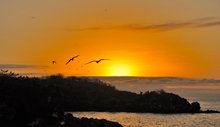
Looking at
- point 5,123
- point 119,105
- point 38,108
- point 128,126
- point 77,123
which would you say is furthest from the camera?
point 119,105

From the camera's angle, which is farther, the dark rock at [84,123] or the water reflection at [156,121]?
the water reflection at [156,121]

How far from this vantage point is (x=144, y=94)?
194 meters

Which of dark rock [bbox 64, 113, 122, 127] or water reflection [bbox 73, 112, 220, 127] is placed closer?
dark rock [bbox 64, 113, 122, 127]

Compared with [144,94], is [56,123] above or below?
below

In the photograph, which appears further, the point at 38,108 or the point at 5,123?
the point at 38,108

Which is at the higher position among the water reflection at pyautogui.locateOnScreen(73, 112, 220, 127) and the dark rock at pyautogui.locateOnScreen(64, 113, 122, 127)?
the water reflection at pyautogui.locateOnScreen(73, 112, 220, 127)

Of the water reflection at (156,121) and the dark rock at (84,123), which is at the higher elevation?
the water reflection at (156,121)

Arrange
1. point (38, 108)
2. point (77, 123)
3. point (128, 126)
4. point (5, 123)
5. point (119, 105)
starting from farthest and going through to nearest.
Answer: point (119, 105)
point (128, 126)
point (77, 123)
point (38, 108)
point (5, 123)

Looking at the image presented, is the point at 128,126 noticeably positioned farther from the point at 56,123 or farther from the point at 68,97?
the point at 68,97

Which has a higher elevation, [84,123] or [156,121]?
[156,121]

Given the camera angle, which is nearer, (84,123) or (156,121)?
(84,123)

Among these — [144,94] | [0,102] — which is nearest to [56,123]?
[0,102]

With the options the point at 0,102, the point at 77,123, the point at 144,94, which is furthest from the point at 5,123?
the point at 144,94

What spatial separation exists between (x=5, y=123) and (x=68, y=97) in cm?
12985
